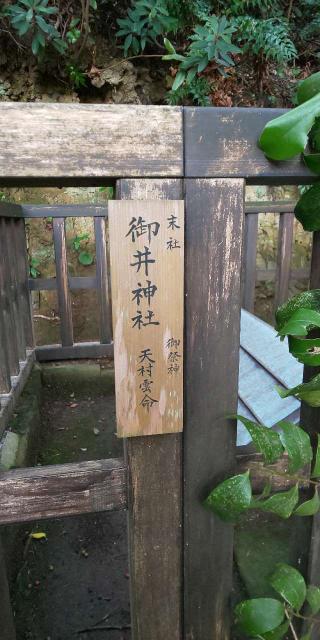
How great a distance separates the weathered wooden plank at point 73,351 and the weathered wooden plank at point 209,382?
2687mm

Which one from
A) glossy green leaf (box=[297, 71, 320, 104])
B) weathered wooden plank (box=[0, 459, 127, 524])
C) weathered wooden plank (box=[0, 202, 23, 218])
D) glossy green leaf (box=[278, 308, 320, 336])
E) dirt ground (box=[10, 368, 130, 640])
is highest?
glossy green leaf (box=[297, 71, 320, 104])

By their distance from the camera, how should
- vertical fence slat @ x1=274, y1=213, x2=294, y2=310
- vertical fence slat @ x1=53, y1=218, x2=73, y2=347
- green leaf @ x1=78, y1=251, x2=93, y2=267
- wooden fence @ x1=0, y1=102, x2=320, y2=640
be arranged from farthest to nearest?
1. green leaf @ x1=78, y1=251, x2=93, y2=267
2. vertical fence slat @ x1=53, y1=218, x2=73, y2=347
3. vertical fence slat @ x1=274, y1=213, x2=294, y2=310
4. wooden fence @ x1=0, y1=102, x2=320, y2=640

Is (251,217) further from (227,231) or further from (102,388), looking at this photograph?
(227,231)

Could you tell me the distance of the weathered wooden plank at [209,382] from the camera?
34.8 inches

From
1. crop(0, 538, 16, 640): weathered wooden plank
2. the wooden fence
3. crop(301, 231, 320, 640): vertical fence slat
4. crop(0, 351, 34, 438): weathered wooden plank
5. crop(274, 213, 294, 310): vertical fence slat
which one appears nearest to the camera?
the wooden fence

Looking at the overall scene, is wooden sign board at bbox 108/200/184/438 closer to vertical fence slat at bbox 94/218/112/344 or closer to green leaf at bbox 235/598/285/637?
green leaf at bbox 235/598/285/637

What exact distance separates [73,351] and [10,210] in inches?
53.4

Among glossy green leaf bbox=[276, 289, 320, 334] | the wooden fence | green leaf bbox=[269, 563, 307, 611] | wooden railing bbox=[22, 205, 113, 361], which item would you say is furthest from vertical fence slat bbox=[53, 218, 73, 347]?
green leaf bbox=[269, 563, 307, 611]

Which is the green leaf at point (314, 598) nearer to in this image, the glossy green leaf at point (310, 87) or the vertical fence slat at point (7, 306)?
the glossy green leaf at point (310, 87)

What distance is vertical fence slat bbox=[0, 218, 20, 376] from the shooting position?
2480 millimetres

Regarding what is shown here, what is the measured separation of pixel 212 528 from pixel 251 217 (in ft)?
8.15

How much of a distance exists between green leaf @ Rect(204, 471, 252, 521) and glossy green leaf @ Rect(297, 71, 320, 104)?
78 cm

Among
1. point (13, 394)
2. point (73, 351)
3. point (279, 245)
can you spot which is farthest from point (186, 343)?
point (73, 351)

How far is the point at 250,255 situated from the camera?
3.23m
